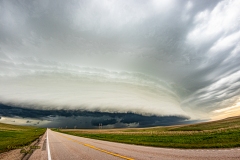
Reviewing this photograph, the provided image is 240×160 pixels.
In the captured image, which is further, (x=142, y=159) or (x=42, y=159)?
(x=42, y=159)

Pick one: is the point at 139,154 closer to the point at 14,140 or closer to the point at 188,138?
the point at 188,138

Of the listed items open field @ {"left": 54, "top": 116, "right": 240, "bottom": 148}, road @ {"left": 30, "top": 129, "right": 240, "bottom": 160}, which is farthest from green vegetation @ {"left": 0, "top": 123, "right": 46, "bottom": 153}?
open field @ {"left": 54, "top": 116, "right": 240, "bottom": 148}

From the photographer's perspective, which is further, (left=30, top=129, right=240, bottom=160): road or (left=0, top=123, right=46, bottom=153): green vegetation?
(left=0, top=123, right=46, bottom=153): green vegetation

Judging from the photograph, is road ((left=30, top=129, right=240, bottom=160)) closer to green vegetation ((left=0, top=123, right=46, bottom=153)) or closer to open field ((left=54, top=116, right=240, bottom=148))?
open field ((left=54, top=116, right=240, bottom=148))

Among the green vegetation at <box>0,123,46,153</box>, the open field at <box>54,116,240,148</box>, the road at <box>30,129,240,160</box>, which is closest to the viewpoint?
the road at <box>30,129,240,160</box>

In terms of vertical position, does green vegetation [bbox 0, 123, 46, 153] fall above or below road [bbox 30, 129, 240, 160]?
below

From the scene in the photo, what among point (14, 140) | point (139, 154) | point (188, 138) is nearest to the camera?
point (139, 154)

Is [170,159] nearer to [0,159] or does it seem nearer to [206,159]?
[206,159]

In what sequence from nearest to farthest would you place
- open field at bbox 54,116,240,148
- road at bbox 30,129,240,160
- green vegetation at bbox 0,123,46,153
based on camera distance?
road at bbox 30,129,240,160 → open field at bbox 54,116,240,148 → green vegetation at bbox 0,123,46,153

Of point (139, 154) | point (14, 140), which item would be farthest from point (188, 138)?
point (14, 140)

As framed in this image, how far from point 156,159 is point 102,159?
331 centimetres

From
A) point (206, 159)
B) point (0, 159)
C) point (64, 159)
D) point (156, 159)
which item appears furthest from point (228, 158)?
point (0, 159)

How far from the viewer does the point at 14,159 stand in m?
12.0

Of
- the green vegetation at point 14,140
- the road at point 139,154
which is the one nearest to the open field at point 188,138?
the road at point 139,154
